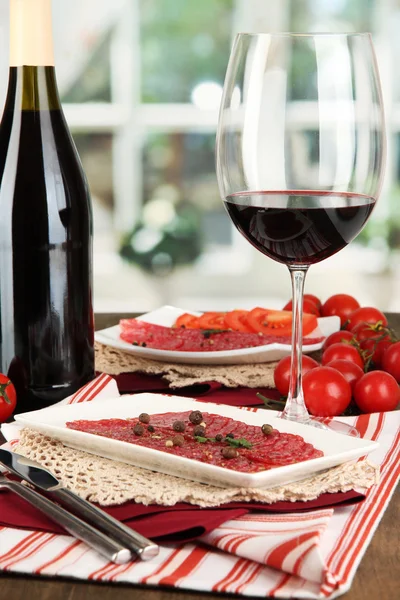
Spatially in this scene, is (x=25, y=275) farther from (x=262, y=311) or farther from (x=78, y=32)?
(x=78, y=32)

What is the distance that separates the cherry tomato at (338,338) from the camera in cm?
144

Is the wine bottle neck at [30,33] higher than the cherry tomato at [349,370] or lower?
higher

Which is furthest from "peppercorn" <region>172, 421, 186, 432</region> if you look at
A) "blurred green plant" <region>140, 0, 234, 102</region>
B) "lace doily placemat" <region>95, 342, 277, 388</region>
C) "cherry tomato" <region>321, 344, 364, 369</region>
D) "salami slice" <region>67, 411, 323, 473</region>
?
"blurred green plant" <region>140, 0, 234, 102</region>

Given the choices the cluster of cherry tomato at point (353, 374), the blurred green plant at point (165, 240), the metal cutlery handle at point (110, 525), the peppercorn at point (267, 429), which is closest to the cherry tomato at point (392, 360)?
the cluster of cherry tomato at point (353, 374)

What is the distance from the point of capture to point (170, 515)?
799mm

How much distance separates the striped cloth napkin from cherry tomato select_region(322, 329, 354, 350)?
2.05 feet

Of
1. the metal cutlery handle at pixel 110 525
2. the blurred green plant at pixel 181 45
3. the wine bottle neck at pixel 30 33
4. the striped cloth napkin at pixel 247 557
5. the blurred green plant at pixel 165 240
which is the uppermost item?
the blurred green plant at pixel 181 45

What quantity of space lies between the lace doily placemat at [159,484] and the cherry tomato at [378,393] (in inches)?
12.5

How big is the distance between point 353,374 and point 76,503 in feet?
1.94

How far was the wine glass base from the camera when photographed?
1070 millimetres

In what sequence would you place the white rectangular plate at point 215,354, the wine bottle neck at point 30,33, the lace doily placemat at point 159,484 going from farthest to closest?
the white rectangular plate at point 215,354, the wine bottle neck at point 30,33, the lace doily placemat at point 159,484

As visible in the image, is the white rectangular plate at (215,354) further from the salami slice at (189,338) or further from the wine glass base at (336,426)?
the wine glass base at (336,426)

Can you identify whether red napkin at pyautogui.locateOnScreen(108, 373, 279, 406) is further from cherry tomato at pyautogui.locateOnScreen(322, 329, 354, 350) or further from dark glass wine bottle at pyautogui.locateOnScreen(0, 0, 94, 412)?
cherry tomato at pyautogui.locateOnScreen(322, 329, 354, 350)

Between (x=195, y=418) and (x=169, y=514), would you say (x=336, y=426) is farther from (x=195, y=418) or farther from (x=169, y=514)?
(x=169, y=514)
